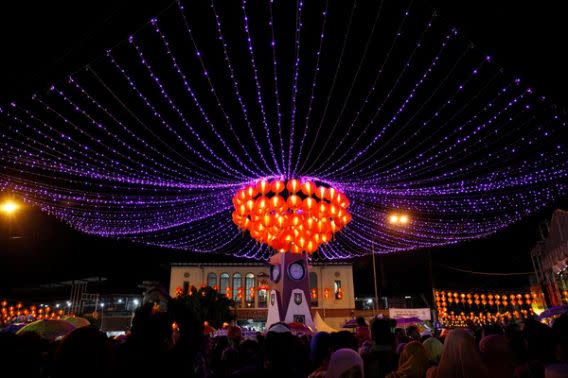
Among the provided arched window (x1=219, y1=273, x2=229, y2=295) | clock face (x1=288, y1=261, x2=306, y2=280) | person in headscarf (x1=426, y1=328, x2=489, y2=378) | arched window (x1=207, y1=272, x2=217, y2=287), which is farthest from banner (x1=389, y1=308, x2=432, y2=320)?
arched window (x1=207, y1=272, x2=217, y2=287)

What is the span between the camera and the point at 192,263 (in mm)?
28594

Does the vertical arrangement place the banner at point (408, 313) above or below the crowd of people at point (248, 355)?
below

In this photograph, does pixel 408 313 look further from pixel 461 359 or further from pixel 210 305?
pixel 461 359

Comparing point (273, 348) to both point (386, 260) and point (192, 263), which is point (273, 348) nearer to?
point (192, 263)

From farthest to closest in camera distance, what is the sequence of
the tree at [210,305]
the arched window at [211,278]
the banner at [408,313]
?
the arched window at [211,278]
the tree at [210,305]
the banner at [408,313]

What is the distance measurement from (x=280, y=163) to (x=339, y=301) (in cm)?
1833

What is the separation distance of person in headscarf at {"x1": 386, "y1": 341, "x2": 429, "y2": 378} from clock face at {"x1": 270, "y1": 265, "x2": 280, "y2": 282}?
559 inches

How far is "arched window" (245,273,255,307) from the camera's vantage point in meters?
28.3

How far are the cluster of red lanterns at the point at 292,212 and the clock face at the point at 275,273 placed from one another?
3.29 m

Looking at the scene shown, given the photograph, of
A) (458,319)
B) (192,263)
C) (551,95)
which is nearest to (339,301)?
(458,319)

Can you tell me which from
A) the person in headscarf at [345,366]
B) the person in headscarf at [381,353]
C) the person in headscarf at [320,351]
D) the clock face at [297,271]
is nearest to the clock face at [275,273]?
the clock face at [297,271]

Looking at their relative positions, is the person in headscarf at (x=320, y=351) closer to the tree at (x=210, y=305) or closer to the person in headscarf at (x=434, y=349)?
the person in headscarf at (x=434, y=349)

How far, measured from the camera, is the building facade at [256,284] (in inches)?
1083

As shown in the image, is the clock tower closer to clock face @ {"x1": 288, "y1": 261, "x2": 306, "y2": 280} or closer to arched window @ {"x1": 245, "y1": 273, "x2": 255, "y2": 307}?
clock face @ {"x1": 288, "y1": 261, "x2": 306, "y2": 280}
